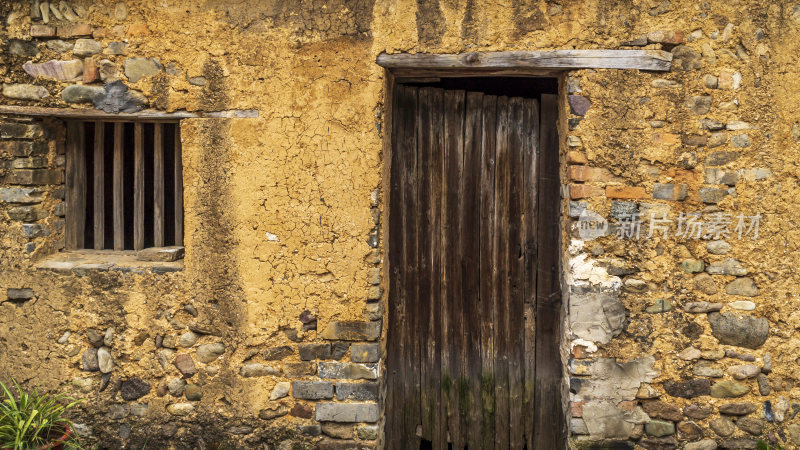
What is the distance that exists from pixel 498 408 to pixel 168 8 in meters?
2.97

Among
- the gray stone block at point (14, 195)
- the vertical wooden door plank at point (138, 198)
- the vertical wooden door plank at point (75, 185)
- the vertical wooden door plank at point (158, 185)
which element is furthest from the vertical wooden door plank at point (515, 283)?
the gray stone block at point (14, 195)

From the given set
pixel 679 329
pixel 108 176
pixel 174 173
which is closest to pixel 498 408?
pixel 679 329

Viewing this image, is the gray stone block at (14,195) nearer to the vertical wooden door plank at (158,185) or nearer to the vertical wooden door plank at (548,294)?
the vertical wooden door plank at (158,185)

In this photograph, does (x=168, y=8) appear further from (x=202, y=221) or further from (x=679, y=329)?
(x=679, y=329)

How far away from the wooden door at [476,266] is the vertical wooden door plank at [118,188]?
1.61 metres

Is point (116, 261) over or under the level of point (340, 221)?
under

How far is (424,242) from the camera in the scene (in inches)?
142

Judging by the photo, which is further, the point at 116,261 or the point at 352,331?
the point at 116,261

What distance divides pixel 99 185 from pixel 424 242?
1.98 m

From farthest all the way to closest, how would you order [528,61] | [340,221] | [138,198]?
[138,198] → [340,221] → [528,61]

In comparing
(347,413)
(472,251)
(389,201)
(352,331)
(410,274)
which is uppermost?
(389,201)

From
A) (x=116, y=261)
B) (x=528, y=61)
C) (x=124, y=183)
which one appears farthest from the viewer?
(x=124, y=183)

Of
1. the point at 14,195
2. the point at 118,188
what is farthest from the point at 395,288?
the point at 14,195

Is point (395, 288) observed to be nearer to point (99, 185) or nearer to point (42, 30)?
A: point (99, 185)
